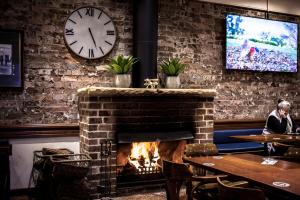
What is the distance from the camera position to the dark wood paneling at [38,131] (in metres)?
4.70

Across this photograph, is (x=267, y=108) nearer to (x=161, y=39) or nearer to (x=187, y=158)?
(x=161, y=39)

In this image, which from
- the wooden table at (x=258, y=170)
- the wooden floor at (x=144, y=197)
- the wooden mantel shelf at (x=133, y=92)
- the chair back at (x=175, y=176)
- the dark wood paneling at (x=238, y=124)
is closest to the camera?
the wooden table at (x=258, y=170)

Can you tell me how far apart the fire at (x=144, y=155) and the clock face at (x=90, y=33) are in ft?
4.78

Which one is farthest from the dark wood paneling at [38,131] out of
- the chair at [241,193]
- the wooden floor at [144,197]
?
the chair at [241,193]

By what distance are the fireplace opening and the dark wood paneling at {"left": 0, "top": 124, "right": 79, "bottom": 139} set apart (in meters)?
0.79

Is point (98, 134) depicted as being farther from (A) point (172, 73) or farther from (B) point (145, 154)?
(A) point (172, 73)

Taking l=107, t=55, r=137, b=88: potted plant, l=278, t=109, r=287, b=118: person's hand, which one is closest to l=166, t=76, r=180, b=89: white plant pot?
l=107, t=55, r=137, b=88: potted plant

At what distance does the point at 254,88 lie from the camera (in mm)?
6746

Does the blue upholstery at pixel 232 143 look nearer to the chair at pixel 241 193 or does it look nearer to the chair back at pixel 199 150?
the chair back at pixel 199 150

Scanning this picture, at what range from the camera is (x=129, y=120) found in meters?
4.75

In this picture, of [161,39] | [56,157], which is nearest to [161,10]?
[161,39]

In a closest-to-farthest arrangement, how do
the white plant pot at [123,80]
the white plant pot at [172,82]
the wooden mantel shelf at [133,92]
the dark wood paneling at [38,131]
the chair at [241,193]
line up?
the chair at [241,193], the wooden mantel shelf at [133,92], the dark wood paneling at [38,131], the white plant pot at [123,80], the white plant pot at [172,82]

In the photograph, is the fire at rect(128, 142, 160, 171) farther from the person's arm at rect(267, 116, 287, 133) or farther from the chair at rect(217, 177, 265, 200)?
the chair at rect(217, 177, 265, 200)

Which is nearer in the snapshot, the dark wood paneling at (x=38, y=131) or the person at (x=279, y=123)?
the dark wood paneling at (x=38, y=131)
